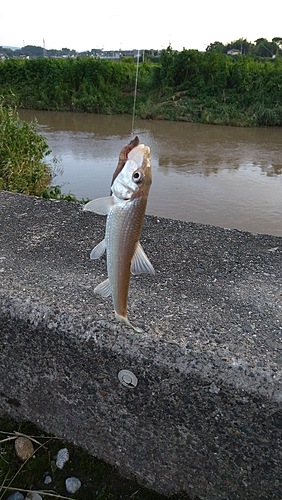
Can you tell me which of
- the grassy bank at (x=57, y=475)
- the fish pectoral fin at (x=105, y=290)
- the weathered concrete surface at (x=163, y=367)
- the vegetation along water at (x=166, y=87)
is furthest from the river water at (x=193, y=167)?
the fish pectoral fin at (x=105, y=290)

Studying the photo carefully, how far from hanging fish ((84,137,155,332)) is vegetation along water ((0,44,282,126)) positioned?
15.0m

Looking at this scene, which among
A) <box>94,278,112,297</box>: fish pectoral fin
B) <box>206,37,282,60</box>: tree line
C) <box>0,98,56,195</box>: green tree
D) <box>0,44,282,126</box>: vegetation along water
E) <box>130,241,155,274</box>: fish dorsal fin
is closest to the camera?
<box>130,241,155,274</box>: fish dorsal fin

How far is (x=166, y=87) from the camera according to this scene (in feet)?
61.2

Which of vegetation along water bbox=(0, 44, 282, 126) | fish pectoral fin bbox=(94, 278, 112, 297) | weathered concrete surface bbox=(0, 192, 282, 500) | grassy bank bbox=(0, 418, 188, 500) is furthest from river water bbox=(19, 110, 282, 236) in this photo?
fish pectoral fin bbox=(94, 278, 112, 297)

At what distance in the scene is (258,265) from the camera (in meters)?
2.59

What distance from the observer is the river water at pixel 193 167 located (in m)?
6.53

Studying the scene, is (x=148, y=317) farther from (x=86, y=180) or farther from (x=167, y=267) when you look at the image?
(x=86, y=180)

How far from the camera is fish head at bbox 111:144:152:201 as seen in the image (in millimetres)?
1320

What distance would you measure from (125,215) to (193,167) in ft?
Result: 26.5

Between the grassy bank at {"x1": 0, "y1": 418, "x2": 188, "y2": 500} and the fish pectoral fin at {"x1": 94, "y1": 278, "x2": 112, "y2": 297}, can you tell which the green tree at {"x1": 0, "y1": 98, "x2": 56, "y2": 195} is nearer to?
the grassy bank at {"x1": 0, "y1": 418, "x2": 188, "y2": 500}

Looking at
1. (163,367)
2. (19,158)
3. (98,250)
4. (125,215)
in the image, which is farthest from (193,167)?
(125,215)

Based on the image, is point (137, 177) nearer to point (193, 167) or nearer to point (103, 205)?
point (103, 205)

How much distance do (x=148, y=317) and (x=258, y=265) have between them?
92 cm

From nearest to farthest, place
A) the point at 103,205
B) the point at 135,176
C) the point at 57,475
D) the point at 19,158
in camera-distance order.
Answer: the point at 135,176 → the point at 103,205 → the point at 57,475 → the point at 19,158
